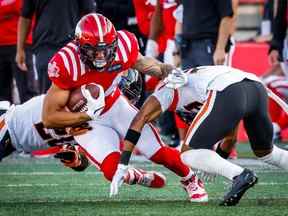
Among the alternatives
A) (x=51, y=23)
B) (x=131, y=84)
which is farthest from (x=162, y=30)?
(x=131, y=84)

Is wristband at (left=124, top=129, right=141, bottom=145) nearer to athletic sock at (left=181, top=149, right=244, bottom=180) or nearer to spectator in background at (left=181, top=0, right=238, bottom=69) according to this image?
athletic sock at (left=181, top=149, right=244, bottom=180)

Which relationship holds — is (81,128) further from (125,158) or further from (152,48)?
(152,48)

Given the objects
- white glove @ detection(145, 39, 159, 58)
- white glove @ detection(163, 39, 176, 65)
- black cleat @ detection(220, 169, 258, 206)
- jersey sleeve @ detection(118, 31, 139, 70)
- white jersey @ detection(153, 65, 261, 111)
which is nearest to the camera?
black cleat @ detection(220, 169, 258, 206)

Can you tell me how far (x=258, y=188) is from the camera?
276 inches

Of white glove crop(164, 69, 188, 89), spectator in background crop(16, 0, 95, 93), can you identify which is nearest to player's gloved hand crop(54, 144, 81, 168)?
white glove crop(164, 69, 188, 89)

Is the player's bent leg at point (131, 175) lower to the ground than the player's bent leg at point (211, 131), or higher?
lower

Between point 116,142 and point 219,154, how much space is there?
60cm

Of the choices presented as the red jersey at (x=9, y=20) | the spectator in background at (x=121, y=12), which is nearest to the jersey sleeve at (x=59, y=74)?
the spectator in background at (x=121, y=12)

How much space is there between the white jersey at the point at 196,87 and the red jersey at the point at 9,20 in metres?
3.15

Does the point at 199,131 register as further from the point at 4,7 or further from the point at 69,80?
the point at 4,7

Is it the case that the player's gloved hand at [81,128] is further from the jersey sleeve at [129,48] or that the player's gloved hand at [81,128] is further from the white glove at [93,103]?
the jersey sleeve at [129,48]

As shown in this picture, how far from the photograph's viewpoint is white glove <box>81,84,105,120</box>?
622 cm

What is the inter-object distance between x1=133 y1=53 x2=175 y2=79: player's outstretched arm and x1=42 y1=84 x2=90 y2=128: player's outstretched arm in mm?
497

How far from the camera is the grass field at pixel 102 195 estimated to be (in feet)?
19.3
